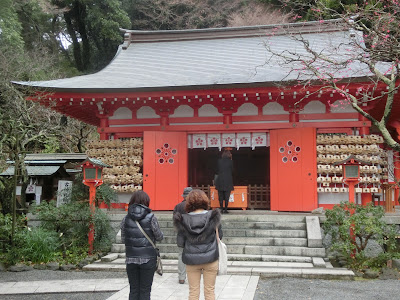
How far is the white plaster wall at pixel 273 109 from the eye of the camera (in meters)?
10.7

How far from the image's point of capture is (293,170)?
1037 centimetres

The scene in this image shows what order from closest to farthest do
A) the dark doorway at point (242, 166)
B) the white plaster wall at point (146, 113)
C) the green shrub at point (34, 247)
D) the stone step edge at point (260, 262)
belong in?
the stone step edge at point (260, 262)
the green shrub at point (34, 247)
the white plaster wall at point (146, 113)
the dark doorway at point (242, 166)

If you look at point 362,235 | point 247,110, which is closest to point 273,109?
point 247,110

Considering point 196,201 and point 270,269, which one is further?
point 270,269

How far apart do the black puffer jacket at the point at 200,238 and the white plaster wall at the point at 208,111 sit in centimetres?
720

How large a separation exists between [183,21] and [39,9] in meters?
9.69

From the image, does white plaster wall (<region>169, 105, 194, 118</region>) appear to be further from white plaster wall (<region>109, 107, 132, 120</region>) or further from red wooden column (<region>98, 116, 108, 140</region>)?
red wooden column (<region>98, 116, 108, 140</region>)

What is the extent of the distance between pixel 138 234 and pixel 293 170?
22.7 feet

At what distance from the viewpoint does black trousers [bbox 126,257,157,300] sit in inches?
164

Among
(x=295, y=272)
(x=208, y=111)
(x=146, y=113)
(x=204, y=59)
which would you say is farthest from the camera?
(x=204, y=59)

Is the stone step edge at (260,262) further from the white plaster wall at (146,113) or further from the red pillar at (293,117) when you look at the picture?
the white plaster wall at (146,113)

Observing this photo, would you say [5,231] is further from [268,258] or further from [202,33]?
[202,33]

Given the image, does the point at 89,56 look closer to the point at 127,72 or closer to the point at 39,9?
the point at 39,9

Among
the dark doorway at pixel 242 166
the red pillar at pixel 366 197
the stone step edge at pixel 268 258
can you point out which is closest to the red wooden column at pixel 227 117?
the red pillar at pixel 366 197
